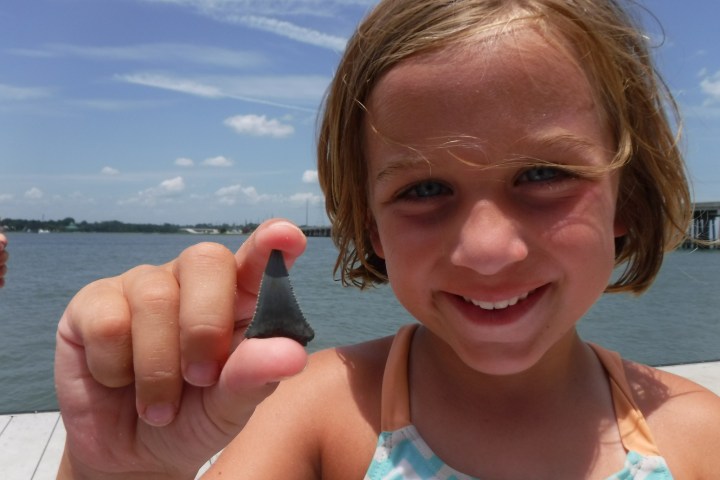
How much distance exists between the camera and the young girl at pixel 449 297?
1082 millimetres

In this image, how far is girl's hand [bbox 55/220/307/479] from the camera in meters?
0.99

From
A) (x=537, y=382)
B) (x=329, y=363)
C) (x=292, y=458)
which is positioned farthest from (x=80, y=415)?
(x=537, y=382)

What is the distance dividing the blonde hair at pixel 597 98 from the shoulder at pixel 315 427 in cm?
44

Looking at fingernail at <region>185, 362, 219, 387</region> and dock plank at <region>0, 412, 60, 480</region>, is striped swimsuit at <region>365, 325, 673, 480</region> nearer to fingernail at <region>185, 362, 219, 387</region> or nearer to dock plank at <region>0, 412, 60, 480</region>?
fingernail at <region>185, 362, 219, 387</region>

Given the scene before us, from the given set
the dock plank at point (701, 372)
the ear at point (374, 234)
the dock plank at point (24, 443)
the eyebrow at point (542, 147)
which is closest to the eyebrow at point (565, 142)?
the eyebrow at point (542, 147)

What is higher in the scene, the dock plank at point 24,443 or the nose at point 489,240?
the nose at point 489,240

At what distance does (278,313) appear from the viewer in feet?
2.86

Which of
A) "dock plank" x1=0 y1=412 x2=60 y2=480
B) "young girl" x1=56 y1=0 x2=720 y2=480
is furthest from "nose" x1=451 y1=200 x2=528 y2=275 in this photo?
"dock plank" x1=0 y1=412 x2=60 y2=480

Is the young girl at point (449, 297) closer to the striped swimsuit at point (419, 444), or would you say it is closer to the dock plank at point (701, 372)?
the striped swimsuit at point (419, 444)

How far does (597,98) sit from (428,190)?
0.47 m

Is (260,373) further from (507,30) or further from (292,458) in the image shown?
(507,30)

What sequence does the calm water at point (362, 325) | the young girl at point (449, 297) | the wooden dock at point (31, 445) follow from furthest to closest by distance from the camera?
the calm water at point (362, 325) < the wooden dock at point (31, 445) < the young girl at point (449, 297)

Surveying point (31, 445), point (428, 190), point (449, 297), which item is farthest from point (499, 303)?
→ point (31, 445)

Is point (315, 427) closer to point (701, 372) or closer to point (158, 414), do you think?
point (158, 414)
